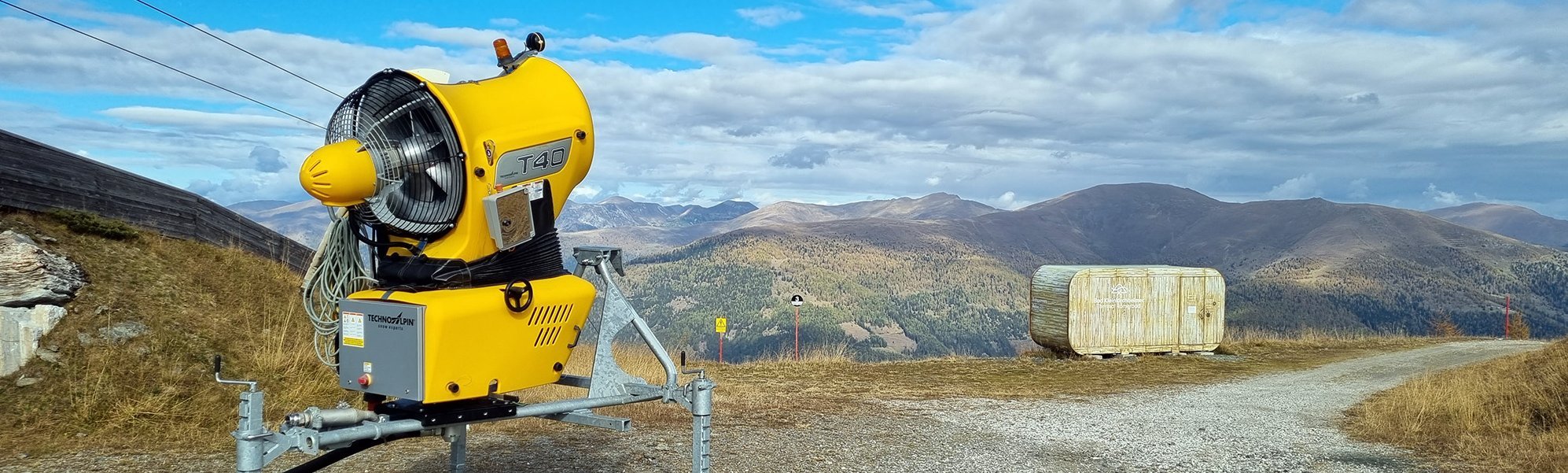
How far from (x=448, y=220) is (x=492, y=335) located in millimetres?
586

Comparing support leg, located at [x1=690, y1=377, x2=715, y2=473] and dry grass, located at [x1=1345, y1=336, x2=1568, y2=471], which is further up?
support leg, located at [x1=690, y1=377, x2=715, y2=473]

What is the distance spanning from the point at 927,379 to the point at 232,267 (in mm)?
10476

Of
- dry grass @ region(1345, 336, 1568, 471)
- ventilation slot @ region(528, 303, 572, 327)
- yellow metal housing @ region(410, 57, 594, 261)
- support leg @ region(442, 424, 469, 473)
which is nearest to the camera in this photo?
yellow metal housing @ region(410, 57, 594, 261)

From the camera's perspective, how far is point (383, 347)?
4551 mm

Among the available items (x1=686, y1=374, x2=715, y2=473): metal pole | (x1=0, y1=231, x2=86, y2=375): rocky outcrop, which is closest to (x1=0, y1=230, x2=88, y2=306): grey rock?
(x1=0, y1=231, x2=86, y2=375): rocky outcrop

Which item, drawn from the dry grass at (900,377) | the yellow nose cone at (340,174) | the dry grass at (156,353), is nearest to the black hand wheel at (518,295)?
the yellow nose cone at (340,174)

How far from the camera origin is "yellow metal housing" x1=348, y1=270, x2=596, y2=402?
4445mm

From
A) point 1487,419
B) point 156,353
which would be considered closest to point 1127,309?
point 1487,419

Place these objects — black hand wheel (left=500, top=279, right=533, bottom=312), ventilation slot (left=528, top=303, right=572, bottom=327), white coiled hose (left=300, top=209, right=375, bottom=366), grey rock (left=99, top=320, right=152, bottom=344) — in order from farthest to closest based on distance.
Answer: grey rock (left=99, top=320, right=152, bottom=344) < white coiled hose (left=300, top=209, right=375, bottom=366) < ventilation slot (left=528, top=303, right=572, bottom=327) < black hand wheel (left=500, top=279, right=533, bottom=312)

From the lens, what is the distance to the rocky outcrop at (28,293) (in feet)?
29.2

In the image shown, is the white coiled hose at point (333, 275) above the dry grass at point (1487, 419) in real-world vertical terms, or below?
above

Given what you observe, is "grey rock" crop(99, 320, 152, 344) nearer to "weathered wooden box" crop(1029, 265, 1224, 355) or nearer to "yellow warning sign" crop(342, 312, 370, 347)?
"yellow warning sign" crop(342, 312, 370, 347)

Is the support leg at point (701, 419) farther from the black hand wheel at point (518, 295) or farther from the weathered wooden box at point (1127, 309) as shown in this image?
the weathered wooden box at point (1127, 309)

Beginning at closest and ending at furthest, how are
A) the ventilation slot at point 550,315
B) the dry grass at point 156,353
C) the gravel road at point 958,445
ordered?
the ventilation slot at point 550,315
the gravel road at point 958,445
the dry grass at point 156,353
